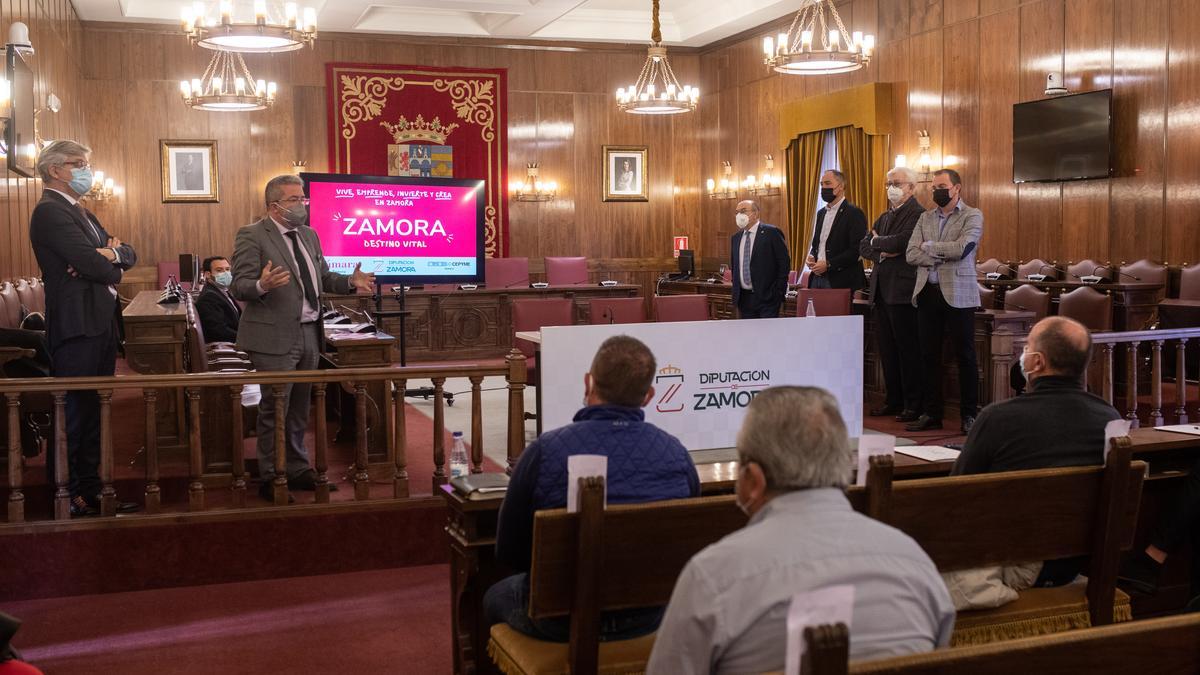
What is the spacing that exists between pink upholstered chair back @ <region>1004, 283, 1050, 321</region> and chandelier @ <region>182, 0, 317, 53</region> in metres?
5.89

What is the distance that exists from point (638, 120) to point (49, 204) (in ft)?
→ 40.4

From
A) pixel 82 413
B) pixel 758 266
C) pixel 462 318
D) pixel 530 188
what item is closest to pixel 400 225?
pixel 758 266

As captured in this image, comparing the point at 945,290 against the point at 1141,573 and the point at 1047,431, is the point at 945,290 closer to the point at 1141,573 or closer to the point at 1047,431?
the point at 1141,573

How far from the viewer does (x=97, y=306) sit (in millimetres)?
4910

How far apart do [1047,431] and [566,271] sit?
1225cm

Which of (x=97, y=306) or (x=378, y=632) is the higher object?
(x=97, y=306)

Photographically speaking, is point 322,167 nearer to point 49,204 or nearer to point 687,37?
point 687,37

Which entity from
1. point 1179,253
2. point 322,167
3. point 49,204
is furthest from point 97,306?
point 322,167

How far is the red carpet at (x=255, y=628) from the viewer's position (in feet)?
11.9

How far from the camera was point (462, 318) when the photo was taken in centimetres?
1263

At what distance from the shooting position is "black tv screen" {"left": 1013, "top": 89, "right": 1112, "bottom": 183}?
380 inches

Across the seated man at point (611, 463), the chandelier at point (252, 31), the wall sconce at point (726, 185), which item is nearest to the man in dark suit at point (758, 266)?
the chandelier at point (252, 31)

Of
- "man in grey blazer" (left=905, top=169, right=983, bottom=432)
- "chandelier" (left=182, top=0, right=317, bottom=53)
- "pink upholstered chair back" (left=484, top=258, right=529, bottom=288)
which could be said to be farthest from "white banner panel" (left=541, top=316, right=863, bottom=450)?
"pink upholstered chair back" (left=484, top=258, right=529, bottom=288)

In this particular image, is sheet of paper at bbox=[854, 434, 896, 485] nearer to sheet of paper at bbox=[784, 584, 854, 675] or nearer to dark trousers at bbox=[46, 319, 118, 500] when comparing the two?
sheet of paper at bbox=[784, 584, 854, 675]
